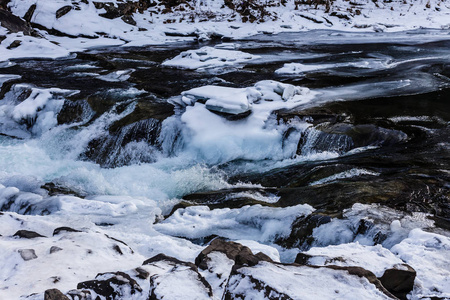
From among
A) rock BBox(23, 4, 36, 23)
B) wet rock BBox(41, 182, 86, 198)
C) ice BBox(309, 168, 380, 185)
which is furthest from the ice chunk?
rock BBox(23, 4, 36, 23)

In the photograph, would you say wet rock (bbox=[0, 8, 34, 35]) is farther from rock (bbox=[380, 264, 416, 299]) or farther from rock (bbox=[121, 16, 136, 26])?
rock (bbox=[380, 264, 416, 299])

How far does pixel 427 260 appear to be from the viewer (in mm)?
2791

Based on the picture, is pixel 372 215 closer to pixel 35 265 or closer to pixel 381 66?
pixel 35 265

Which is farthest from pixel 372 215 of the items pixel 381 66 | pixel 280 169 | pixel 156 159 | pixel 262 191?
pixel 381 66

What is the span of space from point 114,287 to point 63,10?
16674mm

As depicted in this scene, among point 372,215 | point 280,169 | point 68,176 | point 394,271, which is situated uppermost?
point 394,271

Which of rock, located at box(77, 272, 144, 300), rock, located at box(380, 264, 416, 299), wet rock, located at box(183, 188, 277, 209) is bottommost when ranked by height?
wet rock, located at box(183, 188, 277, 209)

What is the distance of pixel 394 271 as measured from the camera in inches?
95.4

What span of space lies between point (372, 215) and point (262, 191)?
64.5 inches

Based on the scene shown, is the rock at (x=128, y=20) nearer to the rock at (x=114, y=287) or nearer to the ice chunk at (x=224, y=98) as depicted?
the ice chunk at (x=224, y=98)

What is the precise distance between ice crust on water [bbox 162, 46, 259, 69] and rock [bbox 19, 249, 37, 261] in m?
8.15

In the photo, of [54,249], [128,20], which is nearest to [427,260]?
[54,249]

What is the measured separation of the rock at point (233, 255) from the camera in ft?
8.14

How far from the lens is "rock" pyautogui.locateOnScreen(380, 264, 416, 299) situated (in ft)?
7.83
